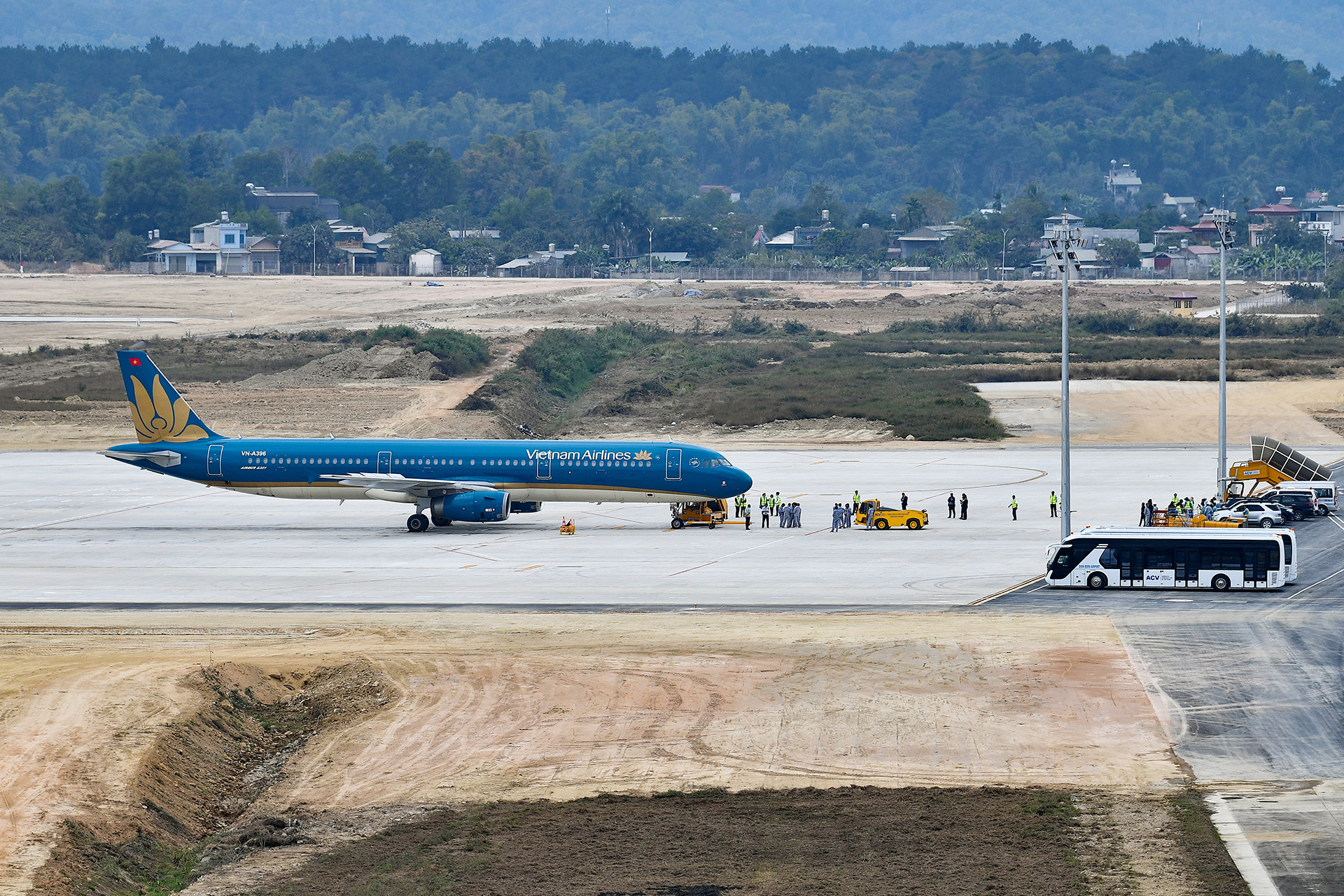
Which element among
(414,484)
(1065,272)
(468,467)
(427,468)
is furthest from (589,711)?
(427,468)

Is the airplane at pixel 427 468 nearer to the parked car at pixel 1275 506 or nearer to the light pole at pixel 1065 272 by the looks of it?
the light pole at pixel 1065 272

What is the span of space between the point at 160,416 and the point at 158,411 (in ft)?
0.85

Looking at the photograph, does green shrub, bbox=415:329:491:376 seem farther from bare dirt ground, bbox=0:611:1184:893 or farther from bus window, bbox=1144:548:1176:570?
bus window, bbox=1144:548:1176:570

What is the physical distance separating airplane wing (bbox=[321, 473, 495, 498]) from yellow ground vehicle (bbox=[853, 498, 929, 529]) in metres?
17.5

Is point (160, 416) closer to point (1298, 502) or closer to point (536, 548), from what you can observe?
point (536, 548)

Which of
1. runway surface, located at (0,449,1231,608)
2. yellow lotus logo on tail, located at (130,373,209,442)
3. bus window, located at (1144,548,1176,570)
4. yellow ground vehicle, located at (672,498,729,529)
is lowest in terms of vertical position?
runway surface, located at (0,449,1231,608)

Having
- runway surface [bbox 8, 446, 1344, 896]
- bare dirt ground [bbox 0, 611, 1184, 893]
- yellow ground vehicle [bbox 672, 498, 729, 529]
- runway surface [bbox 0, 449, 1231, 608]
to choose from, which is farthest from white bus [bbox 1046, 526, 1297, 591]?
yellow ground vehicle [bbox 672, 498, 729, 529]

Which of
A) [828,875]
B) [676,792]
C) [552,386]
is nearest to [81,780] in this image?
[676,792]

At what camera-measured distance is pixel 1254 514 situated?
7044 centimetres

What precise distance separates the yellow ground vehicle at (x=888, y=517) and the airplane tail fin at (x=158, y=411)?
3208 centimetres

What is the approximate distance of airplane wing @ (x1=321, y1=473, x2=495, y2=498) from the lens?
7238 cm

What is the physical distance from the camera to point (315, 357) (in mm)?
145625

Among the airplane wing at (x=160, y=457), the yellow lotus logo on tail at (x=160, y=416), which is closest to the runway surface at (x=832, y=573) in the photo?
the airplane wing at (x=160, y=457)

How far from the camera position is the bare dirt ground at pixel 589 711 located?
107ft
